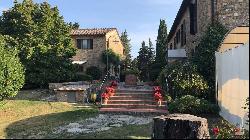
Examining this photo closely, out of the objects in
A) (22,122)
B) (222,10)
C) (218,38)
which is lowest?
(22,122)

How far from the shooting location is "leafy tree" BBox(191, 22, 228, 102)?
905 inches

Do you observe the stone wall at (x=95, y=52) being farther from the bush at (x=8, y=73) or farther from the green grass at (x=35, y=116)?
the bush at (x=8, y=73)

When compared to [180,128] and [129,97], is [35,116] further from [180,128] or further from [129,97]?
[180,128]

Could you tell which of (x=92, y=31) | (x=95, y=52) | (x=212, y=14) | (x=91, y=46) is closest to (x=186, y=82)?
(x=212, y=14)

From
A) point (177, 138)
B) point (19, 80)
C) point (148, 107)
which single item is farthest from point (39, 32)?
point (177, 138)

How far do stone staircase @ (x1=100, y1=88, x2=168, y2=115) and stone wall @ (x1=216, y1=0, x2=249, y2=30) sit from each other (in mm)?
5798

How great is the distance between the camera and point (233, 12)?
2298 cm

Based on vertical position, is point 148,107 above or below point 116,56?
below

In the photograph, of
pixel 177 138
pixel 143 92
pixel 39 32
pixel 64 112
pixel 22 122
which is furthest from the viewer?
pixel 39 32

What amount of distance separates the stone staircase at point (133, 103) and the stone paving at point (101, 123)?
0.65 m

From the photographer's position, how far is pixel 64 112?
71.9 feet

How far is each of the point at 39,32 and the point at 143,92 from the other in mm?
11916

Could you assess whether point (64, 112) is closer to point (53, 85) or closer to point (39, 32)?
point (53, 85)

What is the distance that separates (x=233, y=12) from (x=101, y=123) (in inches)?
387
